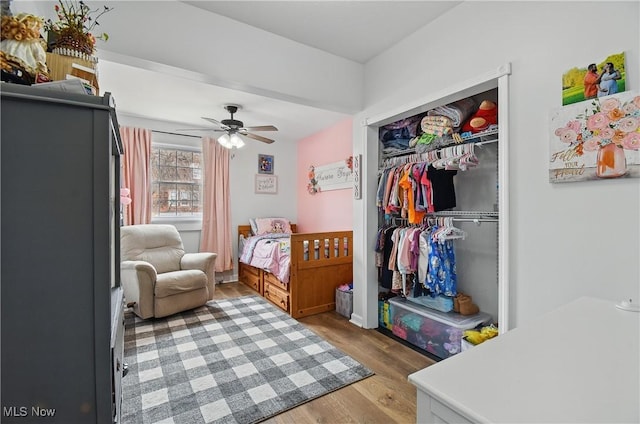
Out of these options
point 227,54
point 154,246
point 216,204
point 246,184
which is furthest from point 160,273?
point 227,54

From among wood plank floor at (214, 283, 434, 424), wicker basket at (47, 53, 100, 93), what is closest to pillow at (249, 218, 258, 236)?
wood plank floor at (214, 283, 434, 424)

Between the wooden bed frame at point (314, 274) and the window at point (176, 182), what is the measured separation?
1950 millimetres

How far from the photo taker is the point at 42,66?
2.99ft

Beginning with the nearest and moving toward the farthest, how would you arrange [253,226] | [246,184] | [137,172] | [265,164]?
[137,172] < [253,226] < [246,184] < [265,164]

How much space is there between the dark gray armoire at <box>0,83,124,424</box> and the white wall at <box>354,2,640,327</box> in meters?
2.00

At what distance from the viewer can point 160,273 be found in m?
3.41

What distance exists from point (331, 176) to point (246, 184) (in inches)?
58.2

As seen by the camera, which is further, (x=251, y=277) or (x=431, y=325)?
(x=251, y=277)

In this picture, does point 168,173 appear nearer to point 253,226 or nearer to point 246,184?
point 246,184

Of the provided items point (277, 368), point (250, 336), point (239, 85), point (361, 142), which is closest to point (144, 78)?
point (239, 85)

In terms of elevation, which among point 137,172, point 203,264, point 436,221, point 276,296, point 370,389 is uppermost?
point 137,172

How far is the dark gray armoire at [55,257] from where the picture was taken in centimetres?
75

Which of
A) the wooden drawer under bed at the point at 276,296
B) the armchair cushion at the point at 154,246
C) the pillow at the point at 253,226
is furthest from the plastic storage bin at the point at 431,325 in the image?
the pillow at the point at 253,226

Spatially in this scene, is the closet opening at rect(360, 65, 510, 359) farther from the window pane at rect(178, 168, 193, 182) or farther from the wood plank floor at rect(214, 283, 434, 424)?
the window pane at rect(178, 168, 193, 182)
